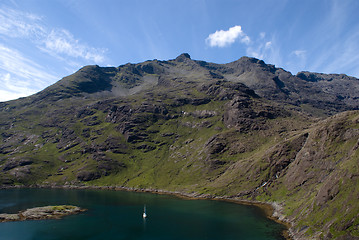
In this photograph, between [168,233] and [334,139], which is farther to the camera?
[334,139]

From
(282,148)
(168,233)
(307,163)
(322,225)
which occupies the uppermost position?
(282,148)

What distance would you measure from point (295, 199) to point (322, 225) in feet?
198

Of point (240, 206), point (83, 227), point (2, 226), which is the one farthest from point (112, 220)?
point (240, 206)

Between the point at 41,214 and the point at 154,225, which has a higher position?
the point at 41,214

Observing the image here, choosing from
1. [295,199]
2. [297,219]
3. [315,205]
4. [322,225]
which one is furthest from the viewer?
[295,199]

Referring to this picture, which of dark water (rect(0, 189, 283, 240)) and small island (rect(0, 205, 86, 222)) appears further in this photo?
small island (rect(0, 205, 86, 222))

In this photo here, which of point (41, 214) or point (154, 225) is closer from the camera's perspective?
point (154, 225)

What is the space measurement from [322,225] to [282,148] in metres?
116

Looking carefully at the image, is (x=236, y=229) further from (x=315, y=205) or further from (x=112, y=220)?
(x=112, y=220)

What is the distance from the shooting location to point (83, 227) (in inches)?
4476

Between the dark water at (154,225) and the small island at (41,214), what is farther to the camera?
the small island at (41,214)

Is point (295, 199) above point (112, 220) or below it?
above

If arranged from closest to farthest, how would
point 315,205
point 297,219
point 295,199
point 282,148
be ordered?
point 315,205, point 297,219, point 295,199, point 282,148

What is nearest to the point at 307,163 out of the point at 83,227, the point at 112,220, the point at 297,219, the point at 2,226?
the point at 297,219
